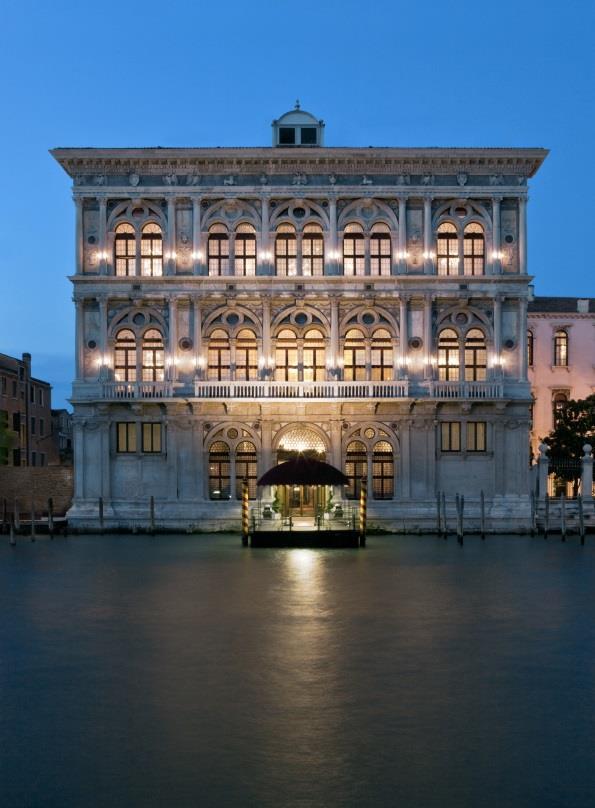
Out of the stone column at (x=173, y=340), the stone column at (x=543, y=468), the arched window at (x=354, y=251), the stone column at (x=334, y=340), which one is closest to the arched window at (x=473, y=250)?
the arched window at (x=354, y=251)

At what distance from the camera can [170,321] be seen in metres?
42.2

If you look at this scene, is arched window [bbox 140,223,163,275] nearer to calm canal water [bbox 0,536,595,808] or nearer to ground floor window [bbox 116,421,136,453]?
ground floor window [bbox 116,421,136,453]

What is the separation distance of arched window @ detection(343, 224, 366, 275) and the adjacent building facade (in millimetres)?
24344

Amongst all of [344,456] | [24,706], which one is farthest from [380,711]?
[344,456]

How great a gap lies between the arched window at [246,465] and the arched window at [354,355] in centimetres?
523

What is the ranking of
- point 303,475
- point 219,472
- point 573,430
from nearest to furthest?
point 303,475 → point 219,472 → point 573,430

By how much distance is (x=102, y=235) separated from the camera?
139 feet

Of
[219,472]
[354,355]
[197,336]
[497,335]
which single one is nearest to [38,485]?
[219,472]

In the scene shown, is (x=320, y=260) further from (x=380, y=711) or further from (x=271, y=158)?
(x=380, y=711)

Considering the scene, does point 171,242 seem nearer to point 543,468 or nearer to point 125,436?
point 125,436

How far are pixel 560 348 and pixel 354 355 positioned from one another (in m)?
18.8

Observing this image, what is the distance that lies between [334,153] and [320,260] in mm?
4531

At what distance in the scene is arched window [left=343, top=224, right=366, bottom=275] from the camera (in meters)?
42.5

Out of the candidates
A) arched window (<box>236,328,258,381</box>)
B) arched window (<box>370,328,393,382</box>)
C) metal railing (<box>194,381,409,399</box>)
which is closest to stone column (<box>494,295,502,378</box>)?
metal railing (<box>194,381,409,399</box>)
